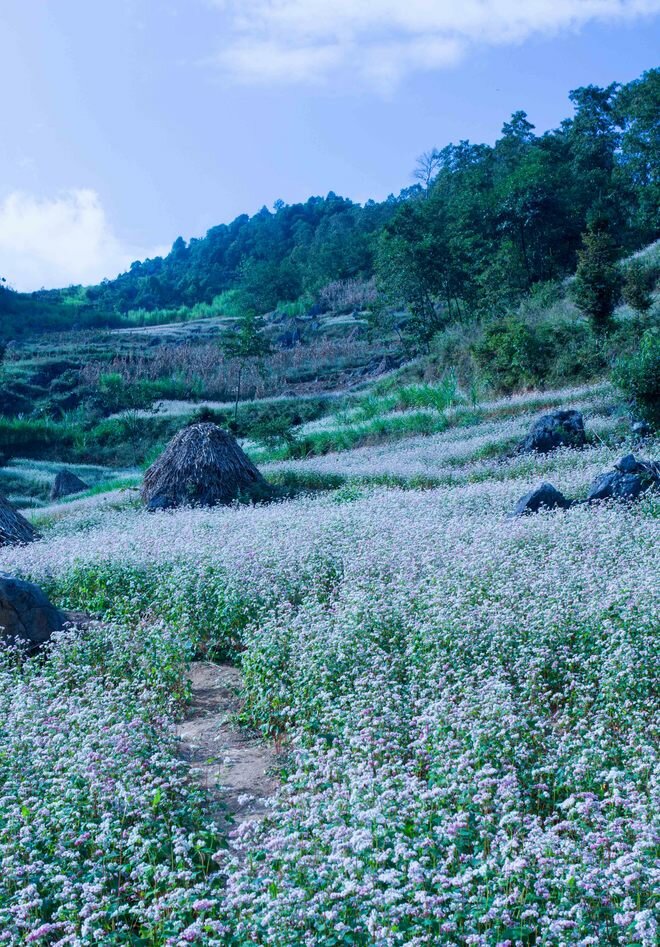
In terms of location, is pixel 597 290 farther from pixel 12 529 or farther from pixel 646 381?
pixel 12 529

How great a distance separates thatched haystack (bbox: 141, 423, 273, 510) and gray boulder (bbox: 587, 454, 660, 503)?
6.96 meters

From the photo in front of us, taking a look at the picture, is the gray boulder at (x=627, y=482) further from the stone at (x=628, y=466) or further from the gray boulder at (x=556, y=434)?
the gray boulder at (x=556, y=434)

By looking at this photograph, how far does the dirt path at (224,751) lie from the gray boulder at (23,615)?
4.69 ft

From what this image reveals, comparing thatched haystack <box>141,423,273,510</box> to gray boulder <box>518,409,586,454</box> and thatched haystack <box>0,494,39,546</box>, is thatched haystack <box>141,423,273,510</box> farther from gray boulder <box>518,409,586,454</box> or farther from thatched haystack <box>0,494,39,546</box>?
gray boulder <box>518,409,586,454</box>

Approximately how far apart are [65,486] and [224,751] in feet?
73.0

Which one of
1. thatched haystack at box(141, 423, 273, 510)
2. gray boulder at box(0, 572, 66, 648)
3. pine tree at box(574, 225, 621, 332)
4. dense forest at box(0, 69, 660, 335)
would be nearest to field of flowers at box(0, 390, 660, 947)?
gray boulder at box(0, 572, 66, 648)

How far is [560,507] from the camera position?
11.0 metres

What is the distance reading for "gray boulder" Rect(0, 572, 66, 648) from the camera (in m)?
7.73

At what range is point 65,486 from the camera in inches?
1053

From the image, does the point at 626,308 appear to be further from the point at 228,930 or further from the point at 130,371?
the point at 228,930

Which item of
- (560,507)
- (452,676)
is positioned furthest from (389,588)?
(560,507)

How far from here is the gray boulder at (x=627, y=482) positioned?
36.7ft

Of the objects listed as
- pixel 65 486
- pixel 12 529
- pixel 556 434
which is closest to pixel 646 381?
pixel 556 434

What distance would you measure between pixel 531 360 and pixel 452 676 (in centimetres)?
2233
